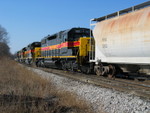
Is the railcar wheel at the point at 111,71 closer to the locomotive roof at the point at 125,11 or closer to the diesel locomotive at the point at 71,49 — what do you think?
the diesel locomotive at the point at 71,49

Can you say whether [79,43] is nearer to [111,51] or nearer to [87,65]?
[87,65]

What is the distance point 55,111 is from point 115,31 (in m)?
5.29

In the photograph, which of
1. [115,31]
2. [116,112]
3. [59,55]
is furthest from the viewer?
[59,55]

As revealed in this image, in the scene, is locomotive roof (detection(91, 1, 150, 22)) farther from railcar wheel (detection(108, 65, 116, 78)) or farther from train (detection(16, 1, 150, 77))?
railcar wheel (detection(108, 65, 116, 78))

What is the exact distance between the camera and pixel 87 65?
1295cm

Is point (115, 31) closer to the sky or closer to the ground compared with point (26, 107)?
closer to the sky

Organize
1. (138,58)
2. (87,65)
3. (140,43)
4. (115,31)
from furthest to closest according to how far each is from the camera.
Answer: (87,65) → (115,31) → (138,58) → (140,43)

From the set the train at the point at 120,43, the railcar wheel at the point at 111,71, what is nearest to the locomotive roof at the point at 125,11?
the train at the point at 120,43

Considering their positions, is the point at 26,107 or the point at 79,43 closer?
the point at 26,107

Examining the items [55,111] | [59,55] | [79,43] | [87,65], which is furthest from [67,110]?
[59,55]

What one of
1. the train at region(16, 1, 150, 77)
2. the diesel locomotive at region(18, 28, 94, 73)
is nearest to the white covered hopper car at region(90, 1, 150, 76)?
the train at region(16, 1, 150, 77)

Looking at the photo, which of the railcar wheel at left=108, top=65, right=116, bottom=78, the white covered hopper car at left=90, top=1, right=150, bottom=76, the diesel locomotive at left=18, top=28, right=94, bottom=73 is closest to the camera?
the white covered hopper car at left=90, top=1, right=150, bottom=76

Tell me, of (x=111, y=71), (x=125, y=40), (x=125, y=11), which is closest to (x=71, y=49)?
(x=111, y=71)

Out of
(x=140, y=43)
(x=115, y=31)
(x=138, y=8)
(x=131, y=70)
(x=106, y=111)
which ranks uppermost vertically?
(x=138, y=8)
